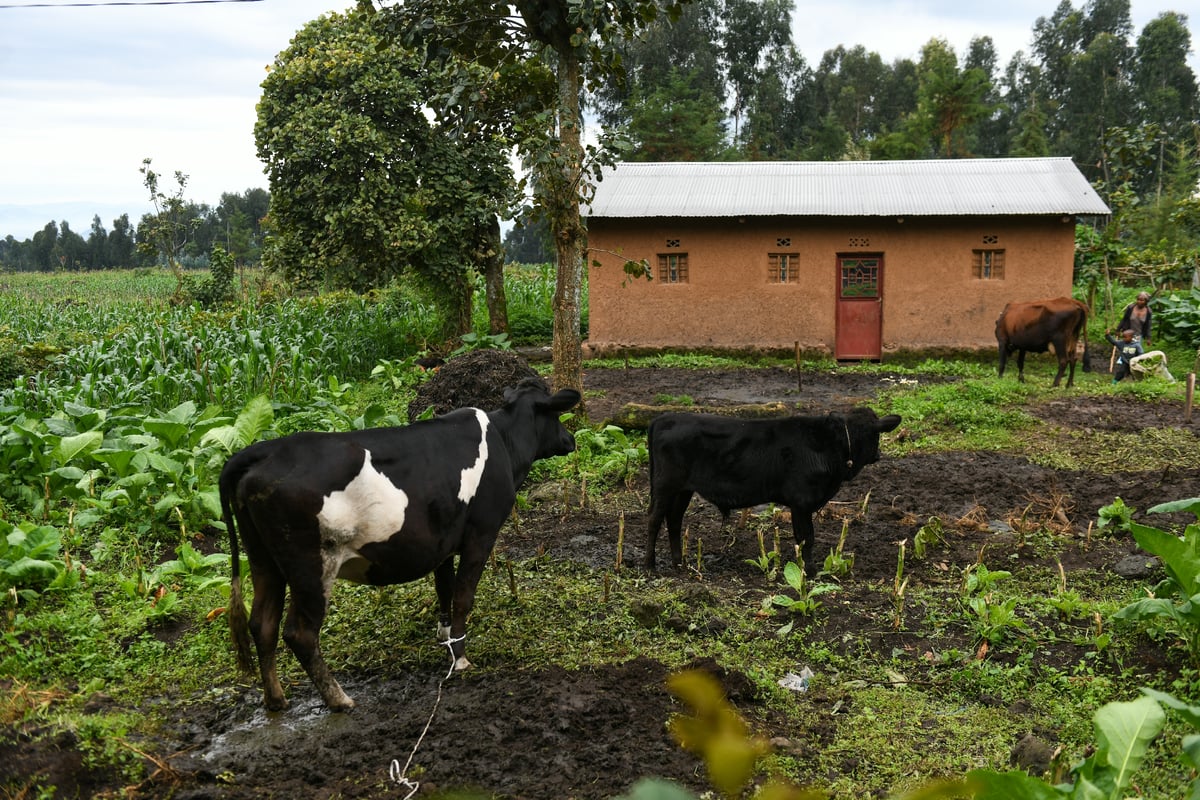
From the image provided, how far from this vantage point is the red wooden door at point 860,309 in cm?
1853

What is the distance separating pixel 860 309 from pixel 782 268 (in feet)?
5.35

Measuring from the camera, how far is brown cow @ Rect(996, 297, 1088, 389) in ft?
48.3

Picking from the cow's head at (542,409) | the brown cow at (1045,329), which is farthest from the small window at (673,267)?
the cow's head at (542,409)

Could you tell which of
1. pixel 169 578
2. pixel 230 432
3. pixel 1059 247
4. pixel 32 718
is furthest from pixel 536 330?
pixel 32 718

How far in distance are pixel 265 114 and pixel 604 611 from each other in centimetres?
1457

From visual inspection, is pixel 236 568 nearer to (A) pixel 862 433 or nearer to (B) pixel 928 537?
(A) pixel 862 433

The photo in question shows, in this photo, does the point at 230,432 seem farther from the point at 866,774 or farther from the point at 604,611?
the point at 866,774

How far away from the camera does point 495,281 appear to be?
19.5m

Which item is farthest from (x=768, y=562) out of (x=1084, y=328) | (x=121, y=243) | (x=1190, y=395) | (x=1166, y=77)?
(x=121, y=243)

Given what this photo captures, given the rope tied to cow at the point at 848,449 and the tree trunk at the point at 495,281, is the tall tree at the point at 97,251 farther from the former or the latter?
the rope tied to cow at the point at 848,449

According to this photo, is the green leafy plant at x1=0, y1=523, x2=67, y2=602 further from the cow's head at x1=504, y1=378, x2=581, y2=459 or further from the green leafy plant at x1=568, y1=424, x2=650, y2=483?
the green leafy plant at x1=568, y1=424, x2=650, y2=483

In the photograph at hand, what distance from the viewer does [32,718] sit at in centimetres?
442

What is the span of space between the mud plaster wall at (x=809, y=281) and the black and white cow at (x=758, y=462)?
36.9ft

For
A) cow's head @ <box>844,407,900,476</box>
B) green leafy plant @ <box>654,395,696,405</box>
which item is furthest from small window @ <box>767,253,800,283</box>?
cow's head @ <box>844,407,900,476</box>
